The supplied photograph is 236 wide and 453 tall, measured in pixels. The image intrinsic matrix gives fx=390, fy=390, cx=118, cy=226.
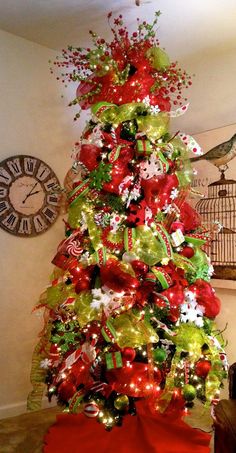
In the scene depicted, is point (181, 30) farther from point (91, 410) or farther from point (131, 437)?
point (131, 437)

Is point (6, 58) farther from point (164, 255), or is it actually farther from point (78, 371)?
point (78, 371)

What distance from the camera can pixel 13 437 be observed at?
2.19 m

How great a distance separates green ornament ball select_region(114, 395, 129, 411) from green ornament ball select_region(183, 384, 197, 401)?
26 cm

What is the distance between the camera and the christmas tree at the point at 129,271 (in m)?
1.72

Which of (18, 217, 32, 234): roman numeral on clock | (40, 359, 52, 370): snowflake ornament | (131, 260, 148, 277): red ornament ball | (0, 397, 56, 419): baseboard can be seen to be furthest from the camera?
(18, 217, 32, 234): roman numeral on clock

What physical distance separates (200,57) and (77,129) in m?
1.01

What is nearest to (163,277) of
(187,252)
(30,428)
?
(187,252)

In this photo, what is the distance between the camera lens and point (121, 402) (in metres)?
1.71

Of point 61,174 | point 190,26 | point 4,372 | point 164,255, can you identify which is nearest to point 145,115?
point 164,255

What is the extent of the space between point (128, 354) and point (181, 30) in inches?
76.6

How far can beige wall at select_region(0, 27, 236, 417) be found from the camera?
2.53m

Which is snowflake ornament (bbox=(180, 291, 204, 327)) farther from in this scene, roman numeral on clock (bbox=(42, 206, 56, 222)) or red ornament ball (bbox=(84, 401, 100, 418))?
roman numeral on clock (bbox=(42, 206, 56, 222))

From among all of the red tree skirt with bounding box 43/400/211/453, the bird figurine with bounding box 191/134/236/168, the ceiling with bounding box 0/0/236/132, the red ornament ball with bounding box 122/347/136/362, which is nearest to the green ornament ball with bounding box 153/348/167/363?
the red ornament ball with bounding box 122/347/136/362

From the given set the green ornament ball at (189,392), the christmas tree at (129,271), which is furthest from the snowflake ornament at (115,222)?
the green ornament ball at (189,392)
